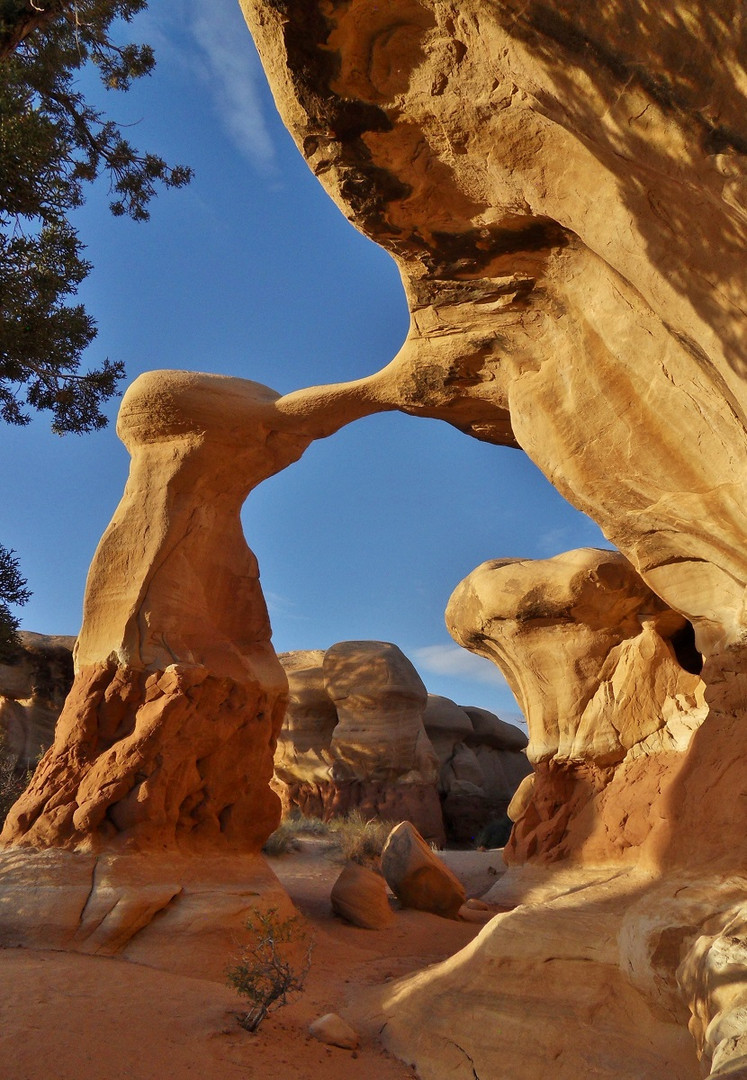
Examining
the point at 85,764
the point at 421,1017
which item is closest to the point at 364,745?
the point at 85,764

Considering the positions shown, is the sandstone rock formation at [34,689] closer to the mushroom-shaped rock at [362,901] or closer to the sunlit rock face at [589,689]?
A: the mushroom-shaped rock at [362,901]

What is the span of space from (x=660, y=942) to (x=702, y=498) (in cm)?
282

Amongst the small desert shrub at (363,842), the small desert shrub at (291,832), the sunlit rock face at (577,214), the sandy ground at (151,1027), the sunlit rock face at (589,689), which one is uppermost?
the sunlit rock face at (577,214)

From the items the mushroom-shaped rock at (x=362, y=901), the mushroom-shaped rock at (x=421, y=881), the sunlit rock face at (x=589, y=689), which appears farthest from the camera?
the mushroom-shaped rock at (x=421, y=881)

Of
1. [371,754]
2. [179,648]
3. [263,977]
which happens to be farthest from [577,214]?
[371,754]

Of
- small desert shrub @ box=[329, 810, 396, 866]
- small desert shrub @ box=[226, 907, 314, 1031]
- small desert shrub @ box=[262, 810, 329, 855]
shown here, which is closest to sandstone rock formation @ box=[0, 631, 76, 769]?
small desert shrub @ box=[262, 810, 329, 855]

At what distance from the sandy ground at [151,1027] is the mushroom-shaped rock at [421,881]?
87.9 inches

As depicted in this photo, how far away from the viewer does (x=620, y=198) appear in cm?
388

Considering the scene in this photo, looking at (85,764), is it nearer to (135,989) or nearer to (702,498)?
(135,989)

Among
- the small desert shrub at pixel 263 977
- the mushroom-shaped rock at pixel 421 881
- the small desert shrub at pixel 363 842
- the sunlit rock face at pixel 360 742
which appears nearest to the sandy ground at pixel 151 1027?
the small desert shrub at pixel 263 977

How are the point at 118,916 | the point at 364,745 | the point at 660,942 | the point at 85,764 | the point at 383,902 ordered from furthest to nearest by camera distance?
the point at 364,745
the point at 383,902
the point at 85,764
the point at 118,916
the point at 660,942

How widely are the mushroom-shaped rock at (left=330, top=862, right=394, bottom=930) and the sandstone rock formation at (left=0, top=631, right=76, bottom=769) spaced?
43.4 ft

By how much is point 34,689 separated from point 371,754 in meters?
9.34

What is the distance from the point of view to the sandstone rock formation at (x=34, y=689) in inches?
789
